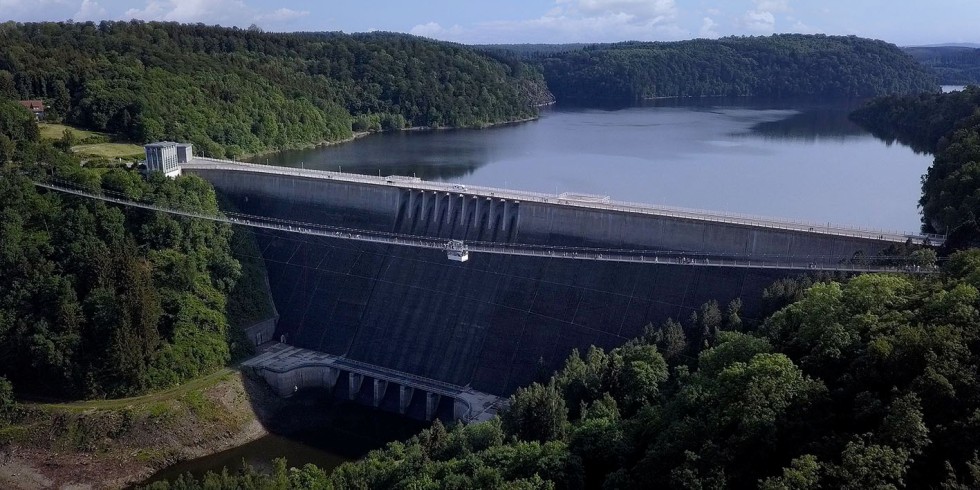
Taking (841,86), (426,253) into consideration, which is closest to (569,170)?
(426,253)

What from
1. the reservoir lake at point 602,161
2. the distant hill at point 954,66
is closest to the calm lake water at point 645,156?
the reservoir lake at point 602,161

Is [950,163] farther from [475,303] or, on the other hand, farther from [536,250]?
[475,303]

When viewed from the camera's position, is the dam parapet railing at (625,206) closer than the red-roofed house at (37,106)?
Yes

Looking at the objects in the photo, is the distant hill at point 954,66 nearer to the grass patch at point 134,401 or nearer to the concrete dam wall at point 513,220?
the concrete dam wall at point 513,220

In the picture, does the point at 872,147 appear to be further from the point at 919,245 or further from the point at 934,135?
the point at 919,245

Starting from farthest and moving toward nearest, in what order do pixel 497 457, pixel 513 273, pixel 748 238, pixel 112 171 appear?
pixel 112 171, pixel 513 273, pixel 748 238, pixel 497 457

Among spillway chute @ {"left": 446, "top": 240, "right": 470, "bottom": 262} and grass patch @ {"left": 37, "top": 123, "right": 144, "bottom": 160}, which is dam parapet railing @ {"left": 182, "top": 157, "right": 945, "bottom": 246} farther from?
grass patch @ {"left": 37, "top": 123, "right": 144, "bottom": 160}

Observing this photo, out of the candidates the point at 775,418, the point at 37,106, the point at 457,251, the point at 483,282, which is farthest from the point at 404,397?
the point at 37,106

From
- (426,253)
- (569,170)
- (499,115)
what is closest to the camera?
(426,253)
